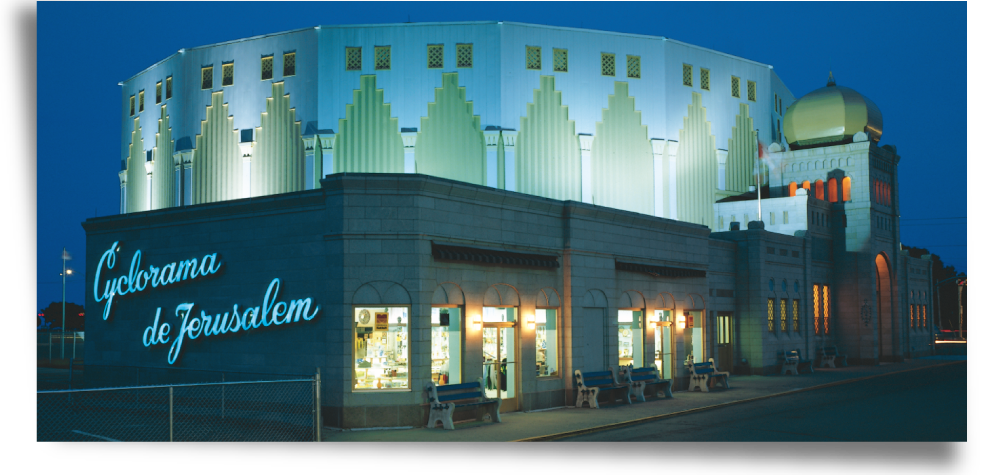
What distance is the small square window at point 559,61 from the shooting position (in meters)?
43.5

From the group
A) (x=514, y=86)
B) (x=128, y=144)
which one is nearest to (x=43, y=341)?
(x=128, y=144)

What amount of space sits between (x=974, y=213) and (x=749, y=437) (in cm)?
672

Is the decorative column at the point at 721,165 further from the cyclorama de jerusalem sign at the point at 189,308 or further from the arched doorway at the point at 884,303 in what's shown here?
the cyclorama de jerusalem sign at the point at 189,308

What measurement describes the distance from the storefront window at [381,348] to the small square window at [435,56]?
2230 centimetres

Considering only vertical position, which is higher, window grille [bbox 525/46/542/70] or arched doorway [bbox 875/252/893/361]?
window grille [bbox 525/46/542/70]

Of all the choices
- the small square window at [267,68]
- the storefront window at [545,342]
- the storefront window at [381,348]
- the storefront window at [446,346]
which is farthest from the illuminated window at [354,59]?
the storefront window at [381,348]

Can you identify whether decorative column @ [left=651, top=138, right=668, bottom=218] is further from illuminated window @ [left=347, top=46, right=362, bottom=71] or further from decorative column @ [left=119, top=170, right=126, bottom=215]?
decorative column @ [left=119, top=170, right=126, bottom=215]

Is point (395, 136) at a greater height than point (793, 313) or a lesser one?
greater

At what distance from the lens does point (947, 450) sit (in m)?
18.2

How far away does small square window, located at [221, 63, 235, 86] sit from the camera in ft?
149

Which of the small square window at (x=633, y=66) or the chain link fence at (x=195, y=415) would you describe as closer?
the chain link fence at (x=195, y=415)

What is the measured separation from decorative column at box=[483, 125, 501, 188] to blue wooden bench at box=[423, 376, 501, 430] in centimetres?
1988

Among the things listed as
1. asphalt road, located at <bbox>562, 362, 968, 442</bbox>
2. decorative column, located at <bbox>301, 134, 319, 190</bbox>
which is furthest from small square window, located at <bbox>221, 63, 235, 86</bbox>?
asphalt road, located at <bbox>562, 362, 968, 442</bbox>

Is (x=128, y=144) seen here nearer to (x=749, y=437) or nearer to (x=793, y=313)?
(x=793, y=313)
